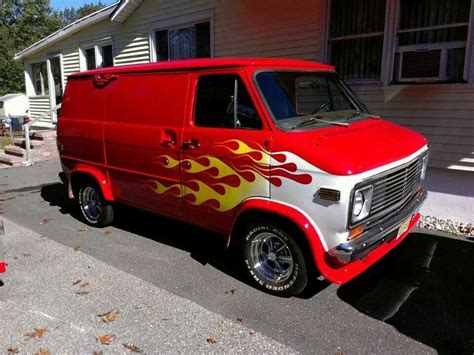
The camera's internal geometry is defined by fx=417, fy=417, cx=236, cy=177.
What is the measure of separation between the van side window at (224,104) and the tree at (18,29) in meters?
35.3

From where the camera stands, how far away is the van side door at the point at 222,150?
372 centimetres

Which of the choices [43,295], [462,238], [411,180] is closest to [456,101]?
[462,238]

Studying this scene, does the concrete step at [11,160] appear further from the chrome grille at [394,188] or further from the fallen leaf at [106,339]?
the chrome grille at [394,188]

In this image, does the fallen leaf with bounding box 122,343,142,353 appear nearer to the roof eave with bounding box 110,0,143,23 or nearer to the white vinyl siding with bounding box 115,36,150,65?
the white vinyl siding with bounding box 115,36,150,65

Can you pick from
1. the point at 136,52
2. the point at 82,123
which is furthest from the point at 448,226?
the point at 136,52

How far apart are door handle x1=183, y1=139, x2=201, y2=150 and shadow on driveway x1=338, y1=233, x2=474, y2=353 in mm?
1976

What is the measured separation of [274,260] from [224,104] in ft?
5.09

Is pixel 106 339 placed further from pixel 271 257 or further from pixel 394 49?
pixel 394 49

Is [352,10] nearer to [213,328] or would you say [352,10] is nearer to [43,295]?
[213,328]

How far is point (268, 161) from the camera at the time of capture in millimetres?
3604

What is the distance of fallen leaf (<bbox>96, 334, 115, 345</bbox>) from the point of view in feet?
10.4

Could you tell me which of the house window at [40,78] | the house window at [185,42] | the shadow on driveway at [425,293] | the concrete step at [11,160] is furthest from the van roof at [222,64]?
the house window at [40,78]

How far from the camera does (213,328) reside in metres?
3.35

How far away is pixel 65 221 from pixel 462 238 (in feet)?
18.3
